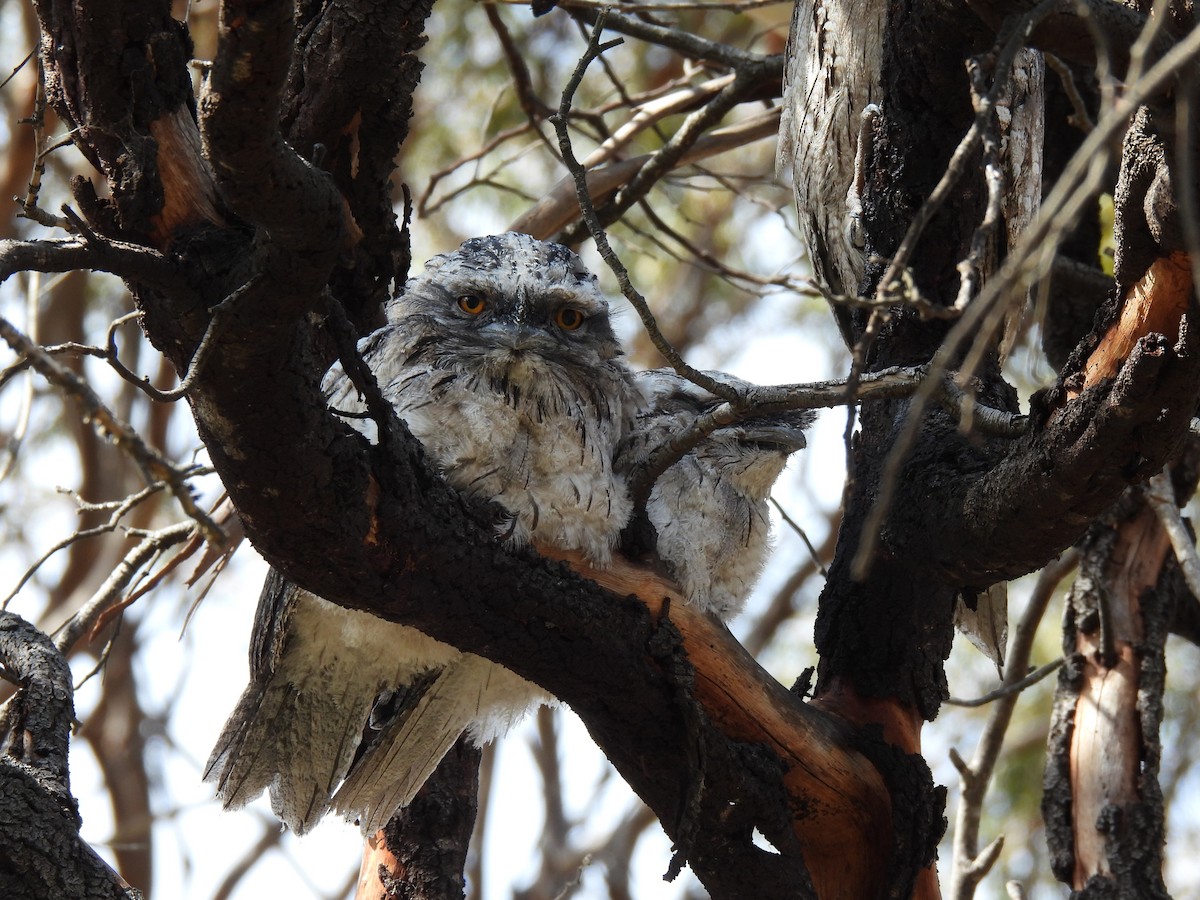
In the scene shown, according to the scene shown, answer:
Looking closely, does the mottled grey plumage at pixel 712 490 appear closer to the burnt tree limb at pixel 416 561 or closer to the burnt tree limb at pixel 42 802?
the burnt tree limb at pixel 416 561

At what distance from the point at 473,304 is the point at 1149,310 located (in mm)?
1452

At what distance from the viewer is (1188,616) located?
3936 mm

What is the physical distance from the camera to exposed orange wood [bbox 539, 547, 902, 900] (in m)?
2.54

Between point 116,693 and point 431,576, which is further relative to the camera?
point 116,693

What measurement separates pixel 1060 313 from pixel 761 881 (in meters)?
2.30

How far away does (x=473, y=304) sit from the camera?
2.82 meters

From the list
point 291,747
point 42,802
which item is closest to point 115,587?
point 291,747

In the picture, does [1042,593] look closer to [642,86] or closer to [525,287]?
[525,287]

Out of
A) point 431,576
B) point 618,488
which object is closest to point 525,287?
point 618,488

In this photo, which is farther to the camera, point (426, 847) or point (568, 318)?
point (426, 847)

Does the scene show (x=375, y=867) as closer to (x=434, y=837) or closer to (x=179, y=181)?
(x=434, y=837)

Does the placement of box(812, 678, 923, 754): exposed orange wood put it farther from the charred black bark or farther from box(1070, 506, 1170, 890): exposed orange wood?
the charred black bark

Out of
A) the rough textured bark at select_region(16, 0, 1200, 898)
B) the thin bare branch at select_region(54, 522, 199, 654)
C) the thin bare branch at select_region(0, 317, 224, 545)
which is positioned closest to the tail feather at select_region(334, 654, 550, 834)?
the rough textured bark at select_region(16, 0, 1200, 898)

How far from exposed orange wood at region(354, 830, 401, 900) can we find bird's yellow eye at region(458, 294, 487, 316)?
4.53 feet
